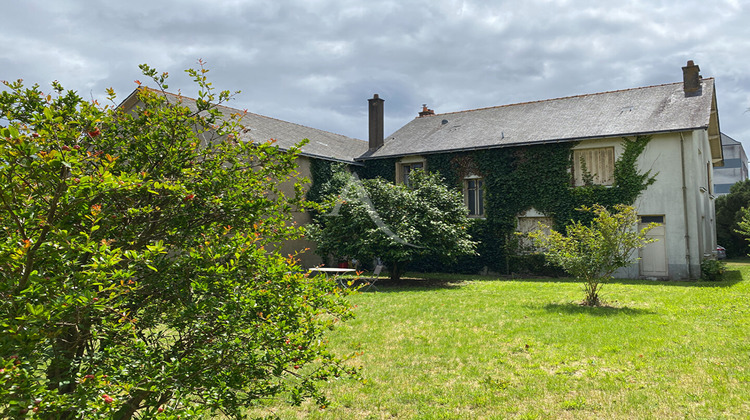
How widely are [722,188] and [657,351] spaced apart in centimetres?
6460

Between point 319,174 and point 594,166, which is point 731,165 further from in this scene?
point 319,174

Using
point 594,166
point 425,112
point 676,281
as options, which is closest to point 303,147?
point 425,112

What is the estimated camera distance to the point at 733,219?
27.2 m

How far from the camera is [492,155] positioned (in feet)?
64.6

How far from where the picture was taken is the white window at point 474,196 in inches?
800

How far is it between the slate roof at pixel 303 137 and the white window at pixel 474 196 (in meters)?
5.36

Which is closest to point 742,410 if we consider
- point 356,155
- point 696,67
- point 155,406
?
point 155,406

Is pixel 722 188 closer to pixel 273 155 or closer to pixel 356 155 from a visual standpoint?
pixel 356 155

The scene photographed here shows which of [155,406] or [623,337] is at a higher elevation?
[155,406]

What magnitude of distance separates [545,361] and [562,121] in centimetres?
1513

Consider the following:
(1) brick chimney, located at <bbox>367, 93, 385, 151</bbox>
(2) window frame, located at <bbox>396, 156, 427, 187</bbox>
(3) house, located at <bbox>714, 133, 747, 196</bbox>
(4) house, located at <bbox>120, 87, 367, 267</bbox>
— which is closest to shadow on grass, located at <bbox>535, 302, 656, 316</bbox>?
(4) house, located at <bbox>120, 87, 367, 267</bbox>

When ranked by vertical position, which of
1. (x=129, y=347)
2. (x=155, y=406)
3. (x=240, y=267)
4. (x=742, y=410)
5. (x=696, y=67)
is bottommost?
(x=742, y=410)

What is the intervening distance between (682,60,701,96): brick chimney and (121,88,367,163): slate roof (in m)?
13.3

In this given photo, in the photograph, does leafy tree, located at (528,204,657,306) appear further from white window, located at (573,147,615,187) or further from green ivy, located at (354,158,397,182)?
green ivy, located at (354,158,397,182)
